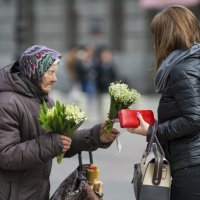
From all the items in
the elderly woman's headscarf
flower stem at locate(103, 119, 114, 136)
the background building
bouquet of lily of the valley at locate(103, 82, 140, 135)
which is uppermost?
the elderly woman's headscarf

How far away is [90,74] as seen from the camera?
1680 cm

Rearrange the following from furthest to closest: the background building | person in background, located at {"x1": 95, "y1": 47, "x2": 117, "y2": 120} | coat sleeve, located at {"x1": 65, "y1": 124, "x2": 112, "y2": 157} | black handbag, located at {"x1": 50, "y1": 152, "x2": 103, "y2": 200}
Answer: the background building, person in background, located at {"x1": 95, "y1": 47, "x2": 117, "y2": 120}, coat sleeve, located at {"x1": 65, "y1": 124, "x2": 112, "y2": 157}, black handbag, located at {"x1": 50, "y1": 152, "x2": 103, "y2": 200}

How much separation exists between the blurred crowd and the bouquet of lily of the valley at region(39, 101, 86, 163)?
11.9 meters

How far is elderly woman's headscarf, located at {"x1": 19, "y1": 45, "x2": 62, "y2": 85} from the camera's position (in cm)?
421

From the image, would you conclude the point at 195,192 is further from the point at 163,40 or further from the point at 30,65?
the point at 30,65

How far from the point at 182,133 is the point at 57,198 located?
2.63 ft

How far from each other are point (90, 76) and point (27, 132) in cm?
1263

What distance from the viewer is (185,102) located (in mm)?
3939

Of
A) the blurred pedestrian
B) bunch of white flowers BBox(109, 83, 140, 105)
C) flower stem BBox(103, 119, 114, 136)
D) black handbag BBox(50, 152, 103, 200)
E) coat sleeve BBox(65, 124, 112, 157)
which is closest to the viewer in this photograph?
black handbag BBox(50, 152, 103, 200)

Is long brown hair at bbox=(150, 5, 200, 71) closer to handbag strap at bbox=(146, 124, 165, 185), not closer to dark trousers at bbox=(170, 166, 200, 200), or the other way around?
handbag strap at bbox=(146, 124, 165, 185)

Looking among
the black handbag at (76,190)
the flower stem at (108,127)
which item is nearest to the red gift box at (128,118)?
the flower stem at (108,127)

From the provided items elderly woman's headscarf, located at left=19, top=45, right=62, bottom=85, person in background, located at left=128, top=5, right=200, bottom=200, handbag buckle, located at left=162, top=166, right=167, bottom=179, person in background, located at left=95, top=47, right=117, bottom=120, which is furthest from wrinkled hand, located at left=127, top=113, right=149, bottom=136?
person in background, located at left=95, top=47, right=117, bottom=120

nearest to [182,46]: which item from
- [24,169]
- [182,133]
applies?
[182,133]

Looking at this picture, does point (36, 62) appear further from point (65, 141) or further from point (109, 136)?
point (109, 136)
